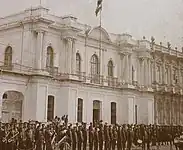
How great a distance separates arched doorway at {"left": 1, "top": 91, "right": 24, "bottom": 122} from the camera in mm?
23094

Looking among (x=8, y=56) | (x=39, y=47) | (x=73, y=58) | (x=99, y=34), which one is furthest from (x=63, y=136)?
(x=99, y=34)

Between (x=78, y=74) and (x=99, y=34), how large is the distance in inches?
169

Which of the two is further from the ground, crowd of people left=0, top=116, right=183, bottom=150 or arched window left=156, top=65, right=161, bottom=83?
arched window left=156, top=65, right=161, bottom=83

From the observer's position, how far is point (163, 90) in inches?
1401

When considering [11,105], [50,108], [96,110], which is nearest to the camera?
[11,105]

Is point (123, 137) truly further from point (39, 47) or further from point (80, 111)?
point (39, 47)

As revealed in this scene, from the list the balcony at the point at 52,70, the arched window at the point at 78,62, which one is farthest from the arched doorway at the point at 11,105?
the arched window at the point at 78,62

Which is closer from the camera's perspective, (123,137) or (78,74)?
(123,137)

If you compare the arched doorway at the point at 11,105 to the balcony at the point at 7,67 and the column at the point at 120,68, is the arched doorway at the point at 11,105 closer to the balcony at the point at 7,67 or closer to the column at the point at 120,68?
the balcony at the point at 7,67

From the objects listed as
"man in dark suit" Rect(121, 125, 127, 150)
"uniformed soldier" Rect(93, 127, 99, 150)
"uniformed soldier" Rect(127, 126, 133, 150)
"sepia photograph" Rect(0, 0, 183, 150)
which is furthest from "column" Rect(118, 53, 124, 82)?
"uniformed soldier" Rect(93, 127, 99, 150)

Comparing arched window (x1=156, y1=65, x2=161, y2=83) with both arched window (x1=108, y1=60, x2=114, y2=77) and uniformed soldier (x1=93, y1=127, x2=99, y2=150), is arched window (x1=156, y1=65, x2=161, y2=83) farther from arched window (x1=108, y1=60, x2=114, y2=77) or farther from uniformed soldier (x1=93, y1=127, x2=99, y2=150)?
uniformed soldier (x1=93, y1=127, x2=99, y2=150)

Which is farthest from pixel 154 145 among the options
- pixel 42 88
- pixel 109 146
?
pixel 42 88

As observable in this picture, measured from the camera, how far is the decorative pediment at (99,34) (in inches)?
1171

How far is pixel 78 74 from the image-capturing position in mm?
27953
